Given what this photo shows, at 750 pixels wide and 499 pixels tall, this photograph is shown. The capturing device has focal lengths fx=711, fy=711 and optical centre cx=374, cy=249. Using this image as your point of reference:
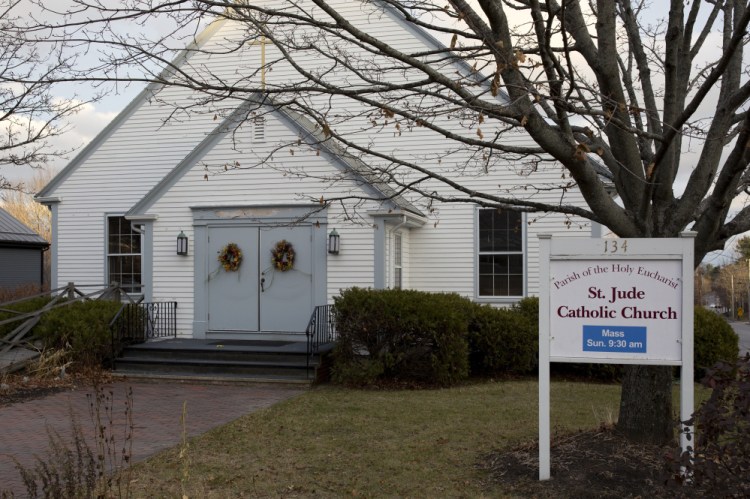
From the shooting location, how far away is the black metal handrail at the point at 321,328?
1247 centimetres

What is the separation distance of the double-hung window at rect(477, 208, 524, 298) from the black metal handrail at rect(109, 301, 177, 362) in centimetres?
671

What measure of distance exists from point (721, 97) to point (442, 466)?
4869mm

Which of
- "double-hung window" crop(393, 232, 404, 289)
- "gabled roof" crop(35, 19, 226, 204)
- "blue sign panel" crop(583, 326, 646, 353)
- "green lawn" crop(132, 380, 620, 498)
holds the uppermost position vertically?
"gabled roof" crop(35, 19, 226, 204)

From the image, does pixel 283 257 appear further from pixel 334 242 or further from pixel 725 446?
pixel 725 446

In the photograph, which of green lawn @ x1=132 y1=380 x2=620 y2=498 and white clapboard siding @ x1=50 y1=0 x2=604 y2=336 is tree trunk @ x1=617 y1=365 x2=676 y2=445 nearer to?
green lawn @ x1=132 y1=380 x2=620 y2=498

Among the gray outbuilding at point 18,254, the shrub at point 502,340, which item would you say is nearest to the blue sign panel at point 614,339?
the shrub at point 502,340

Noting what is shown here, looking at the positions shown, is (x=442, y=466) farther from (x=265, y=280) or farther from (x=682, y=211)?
(x=265, y=280)

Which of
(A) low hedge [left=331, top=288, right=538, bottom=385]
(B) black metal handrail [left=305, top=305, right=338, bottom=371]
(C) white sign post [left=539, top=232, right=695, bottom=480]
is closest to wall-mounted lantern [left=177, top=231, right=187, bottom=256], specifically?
(B) black metal handrail [left=305, top=305, right=338, bottom=371]

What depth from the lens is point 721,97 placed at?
7602 mm

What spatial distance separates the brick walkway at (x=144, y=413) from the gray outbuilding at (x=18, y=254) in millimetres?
21161

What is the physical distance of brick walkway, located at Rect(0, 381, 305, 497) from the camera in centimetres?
786

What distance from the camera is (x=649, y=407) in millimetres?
6789

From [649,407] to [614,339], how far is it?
125 centimetres

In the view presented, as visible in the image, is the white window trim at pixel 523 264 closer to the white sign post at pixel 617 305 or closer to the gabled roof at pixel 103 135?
the gabled roof at pixel 103 135
